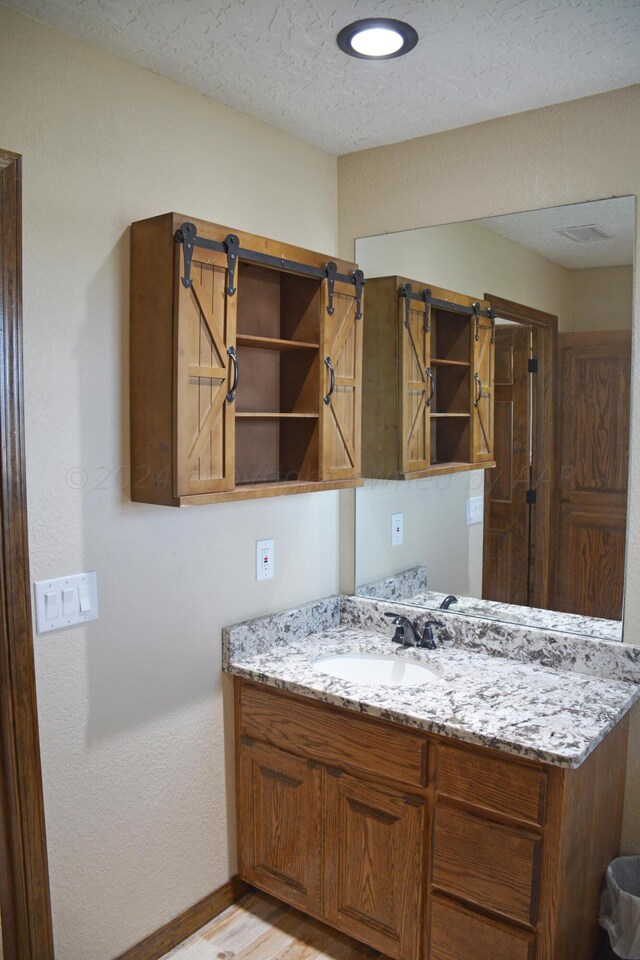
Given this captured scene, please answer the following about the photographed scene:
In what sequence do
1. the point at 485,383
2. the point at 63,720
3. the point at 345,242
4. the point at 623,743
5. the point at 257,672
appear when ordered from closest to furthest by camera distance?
the point at 63,720 < the point at 623,743 < the point at 257,672 < the point at 485,383 < the point at 345,242

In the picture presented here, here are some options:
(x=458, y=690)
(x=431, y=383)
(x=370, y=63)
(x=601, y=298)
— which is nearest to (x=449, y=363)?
(x=431, y=383)

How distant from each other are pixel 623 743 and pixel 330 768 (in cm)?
80

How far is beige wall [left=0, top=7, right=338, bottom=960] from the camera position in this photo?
67.6 inches

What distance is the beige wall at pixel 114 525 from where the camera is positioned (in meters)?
1.72

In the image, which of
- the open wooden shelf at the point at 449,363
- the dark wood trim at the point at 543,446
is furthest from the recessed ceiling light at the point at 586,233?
the open wooden shelf at the point at 449,363

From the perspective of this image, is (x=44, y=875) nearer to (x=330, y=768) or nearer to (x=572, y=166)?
(x=330, y=768)

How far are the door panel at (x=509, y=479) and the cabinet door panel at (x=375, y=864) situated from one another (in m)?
0.74

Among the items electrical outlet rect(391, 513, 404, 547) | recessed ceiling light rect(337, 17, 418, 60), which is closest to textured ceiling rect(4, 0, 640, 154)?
recessed ceiling light rect(337, 17, 418, 60)

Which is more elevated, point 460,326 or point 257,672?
point 460,326

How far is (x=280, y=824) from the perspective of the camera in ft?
7.00

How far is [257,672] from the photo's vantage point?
2.12 m

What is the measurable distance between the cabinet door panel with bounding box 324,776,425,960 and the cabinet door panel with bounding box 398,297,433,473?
1.01m

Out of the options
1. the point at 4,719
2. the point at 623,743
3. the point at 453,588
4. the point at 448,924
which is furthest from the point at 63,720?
the point at 623,743

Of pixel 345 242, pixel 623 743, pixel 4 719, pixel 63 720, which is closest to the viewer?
pixel 4 719
